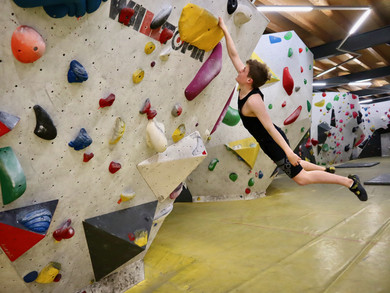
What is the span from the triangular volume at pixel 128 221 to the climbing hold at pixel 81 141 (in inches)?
16.9

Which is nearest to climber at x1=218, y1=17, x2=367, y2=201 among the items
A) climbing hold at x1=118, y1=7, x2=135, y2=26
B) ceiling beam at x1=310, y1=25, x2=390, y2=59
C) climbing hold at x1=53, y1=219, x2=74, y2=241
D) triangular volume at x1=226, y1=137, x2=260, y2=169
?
climbing hold at x1=118, y1=7, x2=135, y2=26

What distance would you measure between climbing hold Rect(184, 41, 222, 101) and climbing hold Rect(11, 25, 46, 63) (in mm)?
848

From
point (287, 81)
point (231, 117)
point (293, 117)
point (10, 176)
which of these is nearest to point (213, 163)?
point (231, 117)

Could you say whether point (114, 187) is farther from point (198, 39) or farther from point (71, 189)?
point (198, 39)

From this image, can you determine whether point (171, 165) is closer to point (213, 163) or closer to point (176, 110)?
point (176, 110)

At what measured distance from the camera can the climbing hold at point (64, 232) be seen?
1.32m

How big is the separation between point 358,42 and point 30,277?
21.4 feet

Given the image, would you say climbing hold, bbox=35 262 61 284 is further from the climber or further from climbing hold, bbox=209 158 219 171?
climbing hold, bbox=209 158 219 171

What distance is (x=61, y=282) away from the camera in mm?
1448

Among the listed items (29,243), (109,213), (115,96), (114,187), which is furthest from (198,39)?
(29,243)

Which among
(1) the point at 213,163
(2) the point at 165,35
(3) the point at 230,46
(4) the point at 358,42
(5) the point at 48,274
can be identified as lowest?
(5) the point at 48,274

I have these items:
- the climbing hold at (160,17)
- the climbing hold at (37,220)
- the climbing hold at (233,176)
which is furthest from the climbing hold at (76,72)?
the climbing hold at (233,176)

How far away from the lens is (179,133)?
178 centimetres

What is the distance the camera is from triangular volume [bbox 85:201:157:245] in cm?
152
